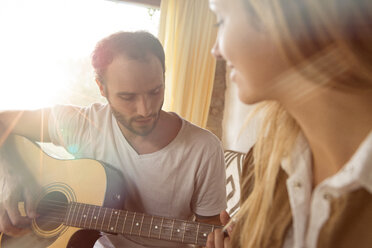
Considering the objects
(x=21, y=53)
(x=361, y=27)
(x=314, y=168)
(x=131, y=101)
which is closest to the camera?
(x=361, y=27)

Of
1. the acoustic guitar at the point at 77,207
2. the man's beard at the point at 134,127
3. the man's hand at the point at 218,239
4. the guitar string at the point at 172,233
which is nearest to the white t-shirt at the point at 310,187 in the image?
the man's hand at the point at 218,239

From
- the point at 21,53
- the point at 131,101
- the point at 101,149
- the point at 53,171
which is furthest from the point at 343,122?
the point at 21,53

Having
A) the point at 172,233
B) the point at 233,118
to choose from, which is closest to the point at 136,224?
the point at 172,233

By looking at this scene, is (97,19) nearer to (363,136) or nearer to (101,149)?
(101,149)

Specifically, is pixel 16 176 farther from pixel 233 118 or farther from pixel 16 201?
pixel 233 118

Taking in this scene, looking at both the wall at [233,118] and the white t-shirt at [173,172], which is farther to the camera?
the wall at [233,118]

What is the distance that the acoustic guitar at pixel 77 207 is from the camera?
2.95 feet

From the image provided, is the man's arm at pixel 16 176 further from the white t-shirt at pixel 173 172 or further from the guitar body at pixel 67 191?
the white t-shirt at pixel 173 172

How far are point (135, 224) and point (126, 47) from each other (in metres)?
0.55

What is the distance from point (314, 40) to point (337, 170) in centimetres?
20

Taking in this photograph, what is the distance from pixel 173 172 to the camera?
1.04 m

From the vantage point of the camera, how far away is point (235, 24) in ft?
1.35

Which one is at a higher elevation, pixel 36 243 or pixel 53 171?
pixel 53 171

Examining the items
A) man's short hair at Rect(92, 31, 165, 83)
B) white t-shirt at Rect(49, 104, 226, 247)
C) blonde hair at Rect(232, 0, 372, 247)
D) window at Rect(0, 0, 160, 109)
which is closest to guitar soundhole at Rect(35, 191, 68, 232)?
white t-shirt at Rect(49, 104, 226, 247)
